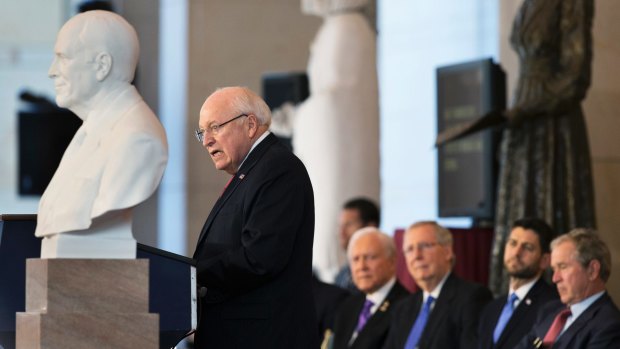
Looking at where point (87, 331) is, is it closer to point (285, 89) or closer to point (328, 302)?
point (328, 302)

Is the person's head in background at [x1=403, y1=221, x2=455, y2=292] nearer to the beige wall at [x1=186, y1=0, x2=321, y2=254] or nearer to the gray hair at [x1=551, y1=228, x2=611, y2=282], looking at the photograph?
the gray hair at [x1=551, y1=228, x2=611, y2=282]

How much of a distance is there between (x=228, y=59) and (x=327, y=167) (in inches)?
111

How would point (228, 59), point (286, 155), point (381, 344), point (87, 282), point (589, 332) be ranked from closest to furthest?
point (87, 282), point (286, 155), point (589, 332), point (381, 344), point (228, 59)

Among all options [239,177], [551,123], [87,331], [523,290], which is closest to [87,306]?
[87,331]

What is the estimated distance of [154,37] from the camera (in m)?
11.8

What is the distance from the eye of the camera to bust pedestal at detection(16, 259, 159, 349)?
3.53 meters

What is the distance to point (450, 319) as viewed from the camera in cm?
606

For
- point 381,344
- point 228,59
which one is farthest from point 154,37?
point 381,344

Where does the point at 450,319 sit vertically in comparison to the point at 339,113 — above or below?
below

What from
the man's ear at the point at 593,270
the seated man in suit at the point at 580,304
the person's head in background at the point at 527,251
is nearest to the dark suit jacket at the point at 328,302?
the person's head in background at the point at 527,251

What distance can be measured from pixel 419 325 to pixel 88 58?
2828mm

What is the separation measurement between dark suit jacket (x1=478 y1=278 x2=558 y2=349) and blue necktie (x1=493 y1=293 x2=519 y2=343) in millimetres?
17

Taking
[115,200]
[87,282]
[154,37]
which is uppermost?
[154,37]

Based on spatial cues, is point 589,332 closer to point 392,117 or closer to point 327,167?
point 327,167
